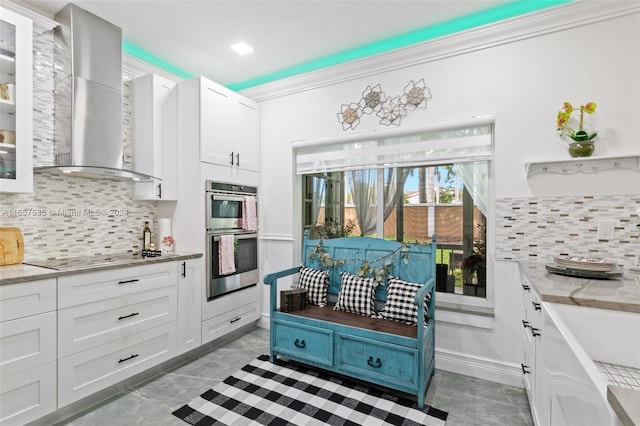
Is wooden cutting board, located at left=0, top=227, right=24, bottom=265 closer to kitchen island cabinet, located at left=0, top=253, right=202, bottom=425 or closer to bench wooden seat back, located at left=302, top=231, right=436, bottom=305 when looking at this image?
kitchen island cabinet, located at left=0, top=253, right=202, bottom=425

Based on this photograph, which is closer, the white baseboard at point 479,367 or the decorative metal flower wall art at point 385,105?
the white baseboard at point 479,367

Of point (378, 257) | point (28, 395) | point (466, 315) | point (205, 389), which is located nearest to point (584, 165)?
point (466, 315)

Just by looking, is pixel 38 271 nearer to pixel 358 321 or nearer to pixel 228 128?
pixel 228 128

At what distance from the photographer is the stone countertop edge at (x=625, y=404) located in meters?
0.56

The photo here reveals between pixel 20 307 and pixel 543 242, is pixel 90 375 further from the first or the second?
pixel 543 242

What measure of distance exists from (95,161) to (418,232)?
8.85 feet

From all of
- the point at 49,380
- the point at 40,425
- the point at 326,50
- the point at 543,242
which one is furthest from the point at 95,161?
the point at 543,242

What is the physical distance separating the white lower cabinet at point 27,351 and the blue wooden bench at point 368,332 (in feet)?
4.46

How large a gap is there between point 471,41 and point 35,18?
3.25 metres

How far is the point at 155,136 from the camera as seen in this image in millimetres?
2844

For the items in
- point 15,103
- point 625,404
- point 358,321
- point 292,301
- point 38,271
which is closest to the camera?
point 625,404

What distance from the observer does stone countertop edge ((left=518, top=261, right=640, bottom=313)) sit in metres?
1.26

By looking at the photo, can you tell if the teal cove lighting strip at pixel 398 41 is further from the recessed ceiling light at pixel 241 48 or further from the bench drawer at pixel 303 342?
the bench drawer at pixel 303 342

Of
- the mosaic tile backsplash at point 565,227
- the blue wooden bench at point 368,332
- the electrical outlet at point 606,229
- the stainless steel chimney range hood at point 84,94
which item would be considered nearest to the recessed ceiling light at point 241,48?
the stainless steel chimney range hood at point 84,94
